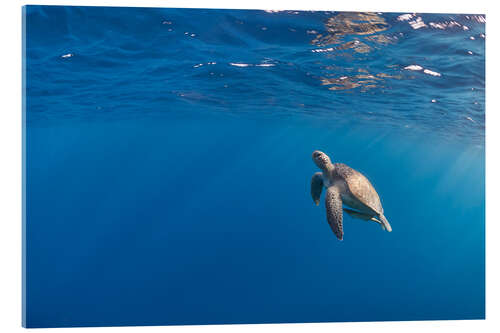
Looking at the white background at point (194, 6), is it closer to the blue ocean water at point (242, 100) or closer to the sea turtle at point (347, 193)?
the blue ocean water at point (242, 100)

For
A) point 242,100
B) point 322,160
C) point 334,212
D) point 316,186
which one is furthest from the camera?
point 242,100

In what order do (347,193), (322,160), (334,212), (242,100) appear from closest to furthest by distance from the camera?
1. (334,212)
2. (347,193)
3. (322,160)
4. (242,100)

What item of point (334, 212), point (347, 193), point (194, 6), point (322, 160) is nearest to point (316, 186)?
point (322, 160)

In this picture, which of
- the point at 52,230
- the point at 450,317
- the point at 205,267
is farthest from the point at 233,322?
the point at 52,230

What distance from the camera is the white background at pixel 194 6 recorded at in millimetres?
3723

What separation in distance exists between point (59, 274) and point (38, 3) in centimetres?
1705

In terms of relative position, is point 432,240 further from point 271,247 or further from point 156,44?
point 156,44

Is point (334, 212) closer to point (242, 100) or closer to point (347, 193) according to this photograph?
point (347, 193)

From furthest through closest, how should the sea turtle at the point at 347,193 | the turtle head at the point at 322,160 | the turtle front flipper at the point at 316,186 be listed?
the turtle front flipper at the point at 316,186
the turtle head at the point at 322,160
the sea turtle at the point at 347,193

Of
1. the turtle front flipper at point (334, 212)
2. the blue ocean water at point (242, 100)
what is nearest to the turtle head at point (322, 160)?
the turtle front flipper at point (334, 212)

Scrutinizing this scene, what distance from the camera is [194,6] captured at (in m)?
4.17

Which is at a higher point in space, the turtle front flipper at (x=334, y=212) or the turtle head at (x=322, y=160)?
the turtle head at (x=322, y=160)

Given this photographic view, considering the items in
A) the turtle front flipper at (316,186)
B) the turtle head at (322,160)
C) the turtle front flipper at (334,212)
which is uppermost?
the turtle head at (322,160)
